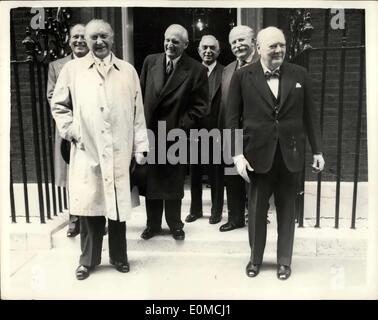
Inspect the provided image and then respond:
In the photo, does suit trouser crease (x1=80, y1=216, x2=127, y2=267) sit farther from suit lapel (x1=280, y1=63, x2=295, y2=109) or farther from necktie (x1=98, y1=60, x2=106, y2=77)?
suit lapel (x1=280, y1=63, x2=295, y2=109)

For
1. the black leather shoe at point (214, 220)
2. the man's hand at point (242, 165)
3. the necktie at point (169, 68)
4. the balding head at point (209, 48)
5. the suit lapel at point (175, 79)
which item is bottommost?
the black leather shoe at point (214, 220)

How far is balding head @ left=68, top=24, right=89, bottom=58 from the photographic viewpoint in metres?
3.39

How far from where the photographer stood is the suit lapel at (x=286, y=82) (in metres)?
3.04

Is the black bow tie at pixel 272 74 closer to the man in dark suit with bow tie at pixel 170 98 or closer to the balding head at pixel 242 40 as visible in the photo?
the balding head at pixel 242 40

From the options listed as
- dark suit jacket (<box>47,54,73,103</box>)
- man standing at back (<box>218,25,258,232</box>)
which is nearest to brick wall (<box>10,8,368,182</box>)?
dark suit jacket (<box>47,54,73,103</box>)

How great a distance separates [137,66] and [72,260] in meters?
1.99

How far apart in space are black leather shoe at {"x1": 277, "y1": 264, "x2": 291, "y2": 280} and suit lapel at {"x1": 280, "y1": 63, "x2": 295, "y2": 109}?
1266 mm

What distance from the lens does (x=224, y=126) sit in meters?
3.63

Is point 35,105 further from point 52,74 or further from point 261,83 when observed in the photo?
point 261,83

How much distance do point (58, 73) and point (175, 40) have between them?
105cm

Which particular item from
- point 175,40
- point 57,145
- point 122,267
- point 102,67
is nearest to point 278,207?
point 122,267

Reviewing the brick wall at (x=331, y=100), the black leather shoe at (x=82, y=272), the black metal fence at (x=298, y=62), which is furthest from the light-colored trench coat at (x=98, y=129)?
the brick wall at (x=331, y=100)

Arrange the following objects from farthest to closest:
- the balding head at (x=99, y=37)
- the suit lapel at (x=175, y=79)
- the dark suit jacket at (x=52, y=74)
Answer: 1. the dark suit jacket at (x=52, y=74)
2. the suit lapel at (x=175, y=79)
3. the balding head at (x=99, y=37)

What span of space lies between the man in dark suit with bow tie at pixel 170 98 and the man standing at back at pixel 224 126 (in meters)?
0.26
